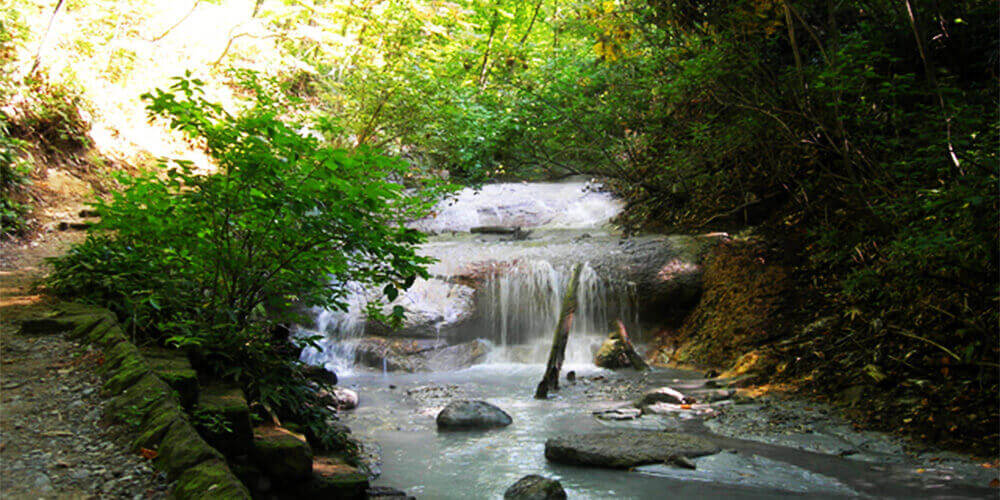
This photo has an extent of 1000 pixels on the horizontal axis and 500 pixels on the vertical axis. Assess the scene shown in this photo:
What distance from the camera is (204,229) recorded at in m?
4.33

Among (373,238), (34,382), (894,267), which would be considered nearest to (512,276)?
(894,267)

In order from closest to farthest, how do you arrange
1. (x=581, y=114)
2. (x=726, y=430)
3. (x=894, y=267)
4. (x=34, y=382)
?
(x=34, y=382) < (x=894, y=267) < (x=726, y=430) < (x=581, y=114)

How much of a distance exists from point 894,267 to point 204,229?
5.69 m

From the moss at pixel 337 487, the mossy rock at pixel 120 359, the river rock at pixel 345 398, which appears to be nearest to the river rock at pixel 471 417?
the river rock at pixel 345 398

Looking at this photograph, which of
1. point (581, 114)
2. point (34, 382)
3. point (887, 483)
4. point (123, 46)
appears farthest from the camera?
point (123, 46)

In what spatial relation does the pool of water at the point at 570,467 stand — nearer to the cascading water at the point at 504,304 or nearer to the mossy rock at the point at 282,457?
the mossy rock at the point at 282,457

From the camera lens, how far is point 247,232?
438 centimetres

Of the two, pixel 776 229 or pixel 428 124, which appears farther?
pixel 428 124

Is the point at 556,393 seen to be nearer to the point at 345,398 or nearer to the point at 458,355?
the point at 345,398

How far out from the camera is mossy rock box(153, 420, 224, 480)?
280 cm

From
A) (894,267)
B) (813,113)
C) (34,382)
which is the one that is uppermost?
(813,113)

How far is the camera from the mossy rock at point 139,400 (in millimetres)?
3252

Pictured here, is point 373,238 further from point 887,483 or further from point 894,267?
point 894,267

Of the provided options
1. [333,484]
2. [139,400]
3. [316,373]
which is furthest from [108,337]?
[316,373]
